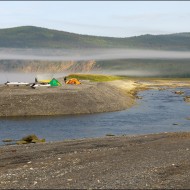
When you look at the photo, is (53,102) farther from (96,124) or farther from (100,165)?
(100,165)

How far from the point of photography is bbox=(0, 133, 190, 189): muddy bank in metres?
21.2

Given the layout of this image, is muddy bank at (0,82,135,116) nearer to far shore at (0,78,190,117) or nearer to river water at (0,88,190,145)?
far shore at (0,78,190,117)

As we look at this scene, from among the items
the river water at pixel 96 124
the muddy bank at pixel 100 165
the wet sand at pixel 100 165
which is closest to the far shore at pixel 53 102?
the river water at pixel 96 124

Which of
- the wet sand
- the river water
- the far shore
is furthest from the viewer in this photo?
the far shore

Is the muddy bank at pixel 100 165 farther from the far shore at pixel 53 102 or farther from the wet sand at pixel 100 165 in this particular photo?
the far shore at pixel 53 102

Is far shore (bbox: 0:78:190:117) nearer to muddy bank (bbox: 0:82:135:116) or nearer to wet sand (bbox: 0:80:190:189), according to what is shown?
muddy bank (bbox: 0:82:135:116)

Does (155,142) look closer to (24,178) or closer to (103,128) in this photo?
(24,178)

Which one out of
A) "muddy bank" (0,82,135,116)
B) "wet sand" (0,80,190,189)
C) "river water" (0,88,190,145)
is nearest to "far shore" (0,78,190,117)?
"muddy bank" (0,82,135,116)

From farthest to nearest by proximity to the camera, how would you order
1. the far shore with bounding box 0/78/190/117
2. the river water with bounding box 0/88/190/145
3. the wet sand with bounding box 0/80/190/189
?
the far shore with bounding box 0/78/190/117
the river water with bounding box 0/88/190/145
the wet sand with bounding box 0/80/190/189

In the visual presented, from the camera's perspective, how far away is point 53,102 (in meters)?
70.2

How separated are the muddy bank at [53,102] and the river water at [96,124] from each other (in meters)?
3.15

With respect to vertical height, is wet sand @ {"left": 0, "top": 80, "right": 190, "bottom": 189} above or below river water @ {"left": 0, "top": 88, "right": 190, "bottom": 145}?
above

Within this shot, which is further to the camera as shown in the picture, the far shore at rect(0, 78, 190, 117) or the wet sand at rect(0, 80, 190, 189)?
the far shore at rect(0, 78, 190, 117)

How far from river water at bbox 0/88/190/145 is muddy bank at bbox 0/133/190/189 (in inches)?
528
